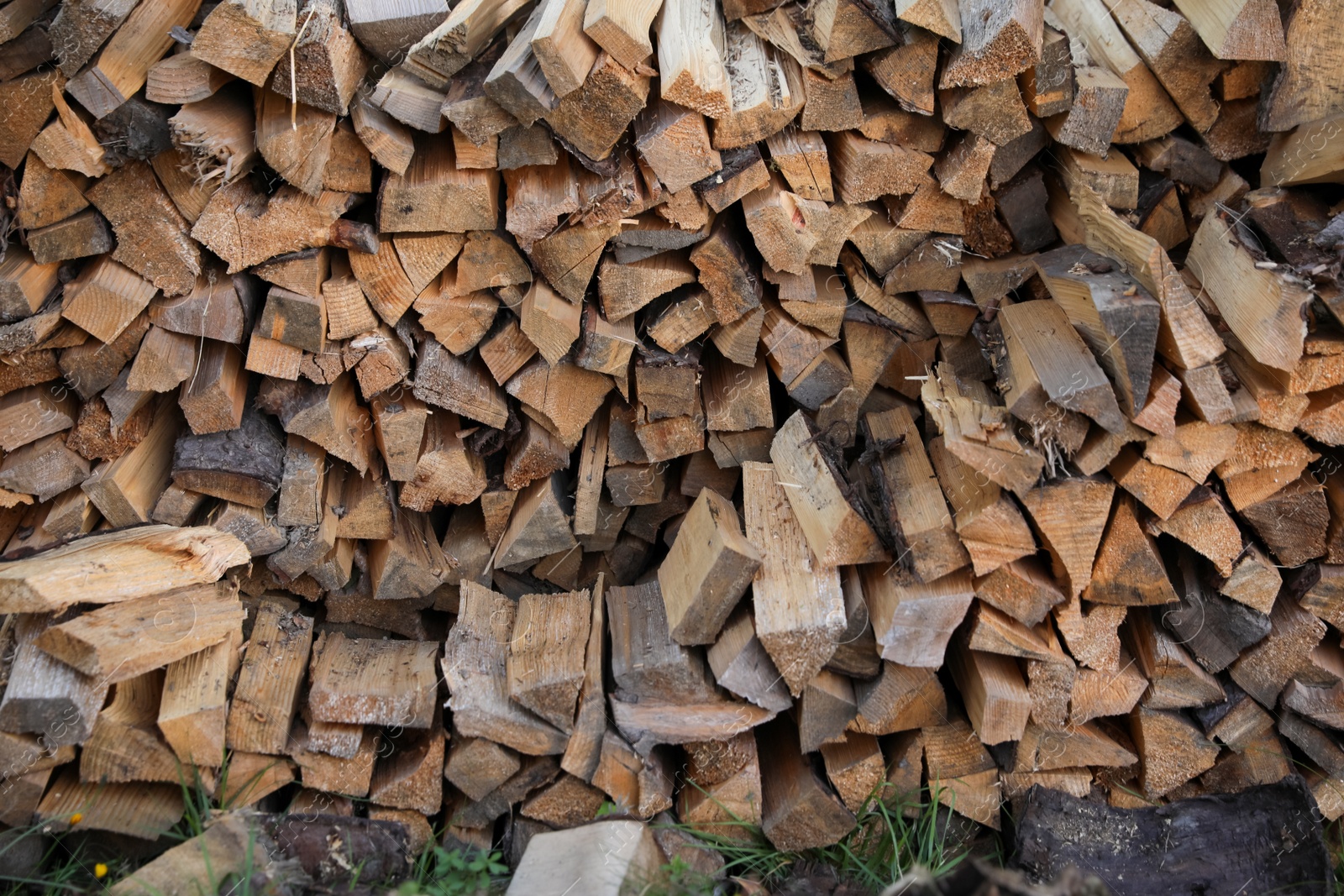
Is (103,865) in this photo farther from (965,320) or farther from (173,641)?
(965,320)

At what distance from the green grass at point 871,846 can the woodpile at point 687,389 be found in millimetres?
59

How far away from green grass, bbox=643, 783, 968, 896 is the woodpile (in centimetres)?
6

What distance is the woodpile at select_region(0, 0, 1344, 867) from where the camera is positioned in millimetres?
2074

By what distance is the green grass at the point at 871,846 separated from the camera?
2309mm

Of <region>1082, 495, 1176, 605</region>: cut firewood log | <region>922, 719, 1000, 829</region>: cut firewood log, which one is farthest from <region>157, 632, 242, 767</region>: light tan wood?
<region>1082, 495, 1176, 605</region>: cut firewood log

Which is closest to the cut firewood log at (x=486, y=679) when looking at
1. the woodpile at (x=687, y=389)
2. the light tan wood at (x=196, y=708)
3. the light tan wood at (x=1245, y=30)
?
the woodpile at (x=687, y=389)

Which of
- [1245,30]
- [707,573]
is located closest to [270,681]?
[707,573]

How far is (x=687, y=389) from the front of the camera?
8.02ft

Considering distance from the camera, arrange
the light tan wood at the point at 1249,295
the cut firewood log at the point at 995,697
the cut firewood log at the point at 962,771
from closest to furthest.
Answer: the light tan wood at the point at 1249,295 → the cut firewood log at the point at 995,697 → the cut firewood log at the point at 962,771

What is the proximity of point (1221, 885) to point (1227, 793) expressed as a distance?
0.23 m

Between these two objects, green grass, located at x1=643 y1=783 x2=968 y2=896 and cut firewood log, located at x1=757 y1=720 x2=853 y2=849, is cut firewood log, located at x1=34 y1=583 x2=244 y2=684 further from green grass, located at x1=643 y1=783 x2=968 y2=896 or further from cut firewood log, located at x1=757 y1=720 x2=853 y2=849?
cut firewood log, located at x1=757 y1=720 x2=853 y2=849

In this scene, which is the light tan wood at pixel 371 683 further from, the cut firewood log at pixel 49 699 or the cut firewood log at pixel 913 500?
the cut firewood log at pixel 913 500

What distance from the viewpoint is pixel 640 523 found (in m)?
2.83

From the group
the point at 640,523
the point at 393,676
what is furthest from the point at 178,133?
the point at 640,523
